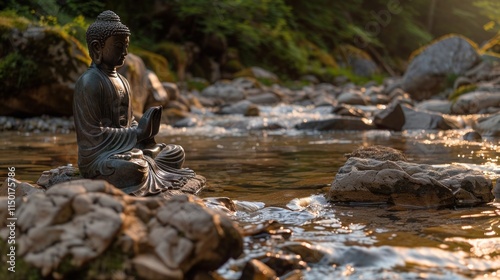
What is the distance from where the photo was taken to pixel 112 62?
5.78 meters

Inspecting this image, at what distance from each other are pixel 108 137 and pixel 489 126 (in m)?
8.55

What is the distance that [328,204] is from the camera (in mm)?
5730

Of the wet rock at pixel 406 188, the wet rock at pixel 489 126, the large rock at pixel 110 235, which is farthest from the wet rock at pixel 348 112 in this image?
the large rock at pixel 110 235

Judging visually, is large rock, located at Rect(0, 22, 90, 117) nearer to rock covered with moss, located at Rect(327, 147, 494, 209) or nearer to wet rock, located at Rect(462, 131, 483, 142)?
wet rock, located at Rect(462, 131, 483, 142)

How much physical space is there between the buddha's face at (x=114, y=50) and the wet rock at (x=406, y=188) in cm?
215

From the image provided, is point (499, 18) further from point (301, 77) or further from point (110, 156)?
point (110, 156)

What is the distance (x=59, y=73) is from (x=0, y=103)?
1426mm

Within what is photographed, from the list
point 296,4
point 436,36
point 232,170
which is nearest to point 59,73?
point 232,170

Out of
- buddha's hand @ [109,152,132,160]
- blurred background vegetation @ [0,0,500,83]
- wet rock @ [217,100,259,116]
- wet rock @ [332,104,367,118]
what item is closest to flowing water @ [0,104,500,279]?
buddha's hand @ [109,152,132,160]

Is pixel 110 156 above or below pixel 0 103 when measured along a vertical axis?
above

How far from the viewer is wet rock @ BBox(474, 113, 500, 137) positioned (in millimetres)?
11984

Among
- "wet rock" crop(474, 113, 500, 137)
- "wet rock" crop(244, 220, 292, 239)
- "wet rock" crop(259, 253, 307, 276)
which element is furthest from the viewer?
"wet rock" crop(474, 113, 500, 137)

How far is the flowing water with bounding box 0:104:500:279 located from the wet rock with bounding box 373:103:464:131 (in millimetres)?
535

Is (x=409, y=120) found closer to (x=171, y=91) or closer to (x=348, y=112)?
(x=348, y=112)
